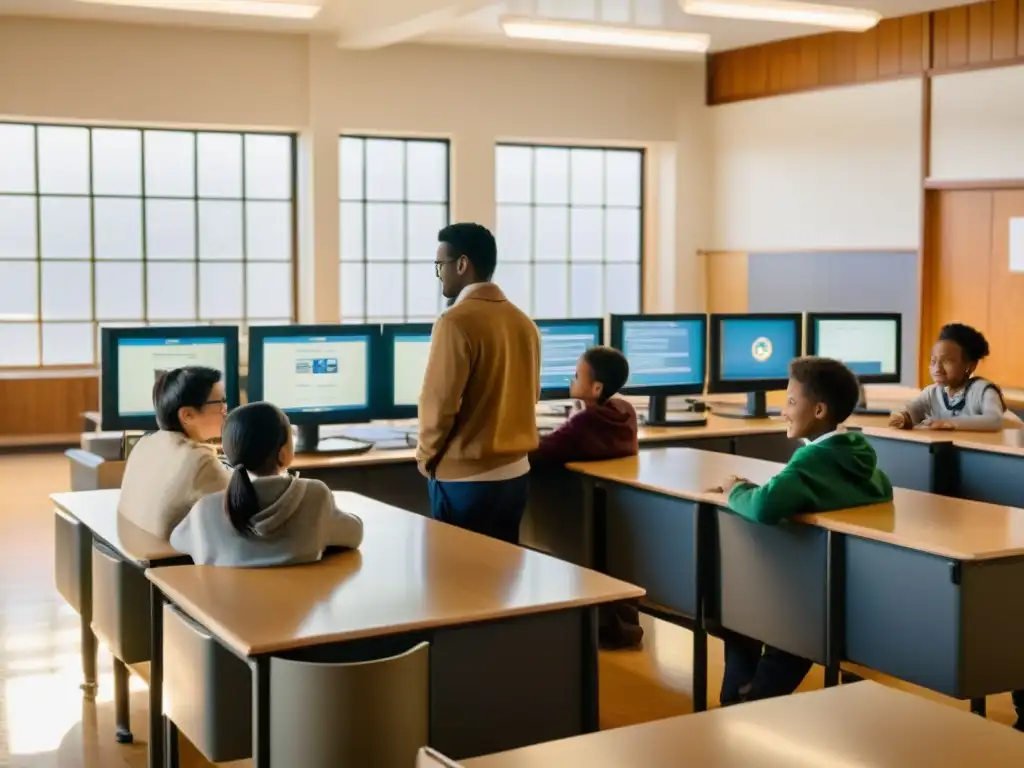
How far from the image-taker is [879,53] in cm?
899

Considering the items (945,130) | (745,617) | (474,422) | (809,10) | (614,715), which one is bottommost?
(614,715)

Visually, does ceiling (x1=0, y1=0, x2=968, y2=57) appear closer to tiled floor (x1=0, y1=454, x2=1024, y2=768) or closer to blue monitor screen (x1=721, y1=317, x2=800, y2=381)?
blue monitor screen (x1=721, y1=317, x2=800, y2=381)

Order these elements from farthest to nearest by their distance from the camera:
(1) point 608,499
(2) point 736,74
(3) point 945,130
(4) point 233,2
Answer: (2) point 736,74 < (3) point 945,130 < (4) point 233,2 < (1) point 608,499

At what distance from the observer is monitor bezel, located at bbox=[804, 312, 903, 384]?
613 cm

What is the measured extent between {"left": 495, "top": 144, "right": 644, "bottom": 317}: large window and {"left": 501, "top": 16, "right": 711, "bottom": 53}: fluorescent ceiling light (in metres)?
1.99

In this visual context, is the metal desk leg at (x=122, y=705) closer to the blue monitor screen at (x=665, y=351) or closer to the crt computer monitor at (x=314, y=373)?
the crt computer monitor at (x=314, y=373)

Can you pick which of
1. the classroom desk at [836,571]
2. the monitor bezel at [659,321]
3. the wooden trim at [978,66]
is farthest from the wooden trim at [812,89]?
the classroom desk at [836,571]

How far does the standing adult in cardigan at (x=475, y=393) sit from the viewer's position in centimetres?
378

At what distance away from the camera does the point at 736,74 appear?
10.2 metres

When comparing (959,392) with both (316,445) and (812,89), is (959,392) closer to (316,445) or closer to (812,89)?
(316,445)

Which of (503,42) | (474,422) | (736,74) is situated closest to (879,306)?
(736,74)

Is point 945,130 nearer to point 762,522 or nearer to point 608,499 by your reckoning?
point 608,499

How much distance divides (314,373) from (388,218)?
17.9 feet

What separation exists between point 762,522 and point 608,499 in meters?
0.93
